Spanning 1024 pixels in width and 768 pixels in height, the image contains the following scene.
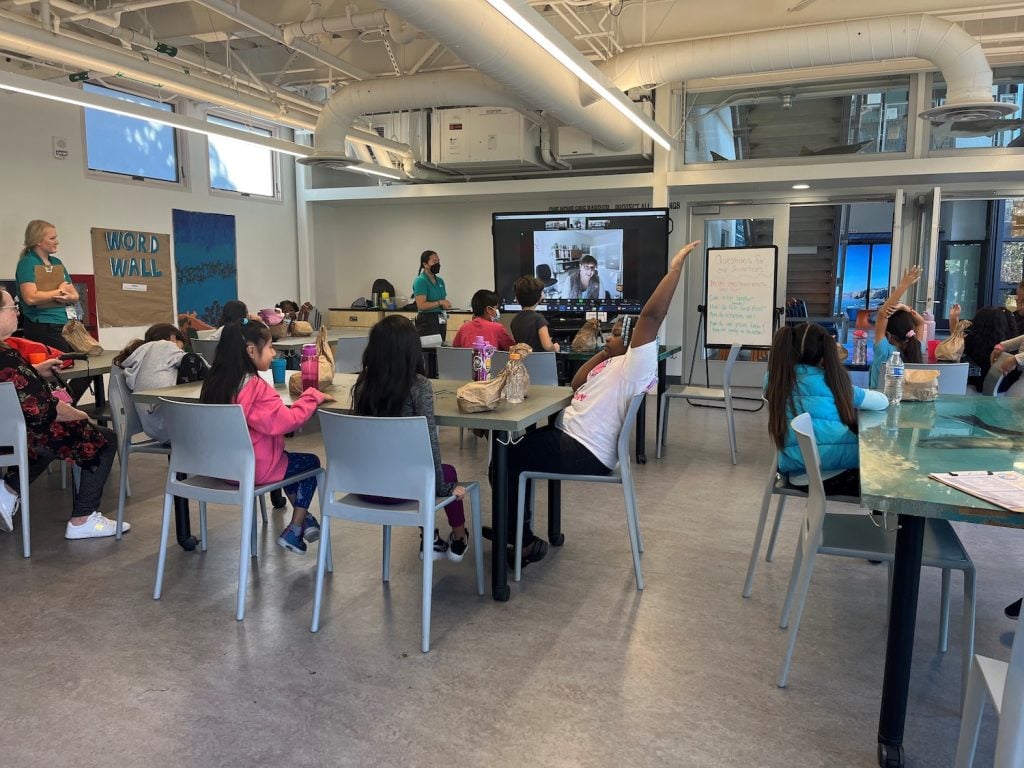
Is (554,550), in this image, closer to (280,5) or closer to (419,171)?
(280,5)

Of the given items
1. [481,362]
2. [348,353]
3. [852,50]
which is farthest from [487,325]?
[852,50]

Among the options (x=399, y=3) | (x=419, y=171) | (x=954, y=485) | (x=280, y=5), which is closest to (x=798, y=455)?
(x=954, y=485)

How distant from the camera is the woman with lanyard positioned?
4.71m

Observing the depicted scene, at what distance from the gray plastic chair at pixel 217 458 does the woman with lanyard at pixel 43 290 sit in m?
2.50

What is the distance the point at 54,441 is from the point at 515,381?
2252mm

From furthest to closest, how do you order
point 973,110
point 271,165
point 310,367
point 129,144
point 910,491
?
point 271,165, point 129,144, point 973,110, point 310,367, point 910,491

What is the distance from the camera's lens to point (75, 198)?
707 centimetres

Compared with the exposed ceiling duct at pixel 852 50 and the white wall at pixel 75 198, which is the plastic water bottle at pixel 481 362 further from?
the white wall at pixel 75 198

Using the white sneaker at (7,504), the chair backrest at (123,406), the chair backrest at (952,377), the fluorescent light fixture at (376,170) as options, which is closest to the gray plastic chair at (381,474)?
the chair backrest at (123,406)

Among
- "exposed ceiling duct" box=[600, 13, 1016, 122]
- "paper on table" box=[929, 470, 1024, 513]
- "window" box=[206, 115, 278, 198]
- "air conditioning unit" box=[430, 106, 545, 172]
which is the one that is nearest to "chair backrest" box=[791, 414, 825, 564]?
"paper on table" box=[929, 470, 1024, 513]

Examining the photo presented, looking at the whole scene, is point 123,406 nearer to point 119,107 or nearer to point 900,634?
point 119,107

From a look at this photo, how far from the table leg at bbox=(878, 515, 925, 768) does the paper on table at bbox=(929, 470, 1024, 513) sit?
0.13m

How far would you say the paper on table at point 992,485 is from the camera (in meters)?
1.67

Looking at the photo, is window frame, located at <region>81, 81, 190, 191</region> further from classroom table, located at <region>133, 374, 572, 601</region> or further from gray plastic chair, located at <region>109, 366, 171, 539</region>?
classroom table, located at <region>133, 374, 572, 601</region>
